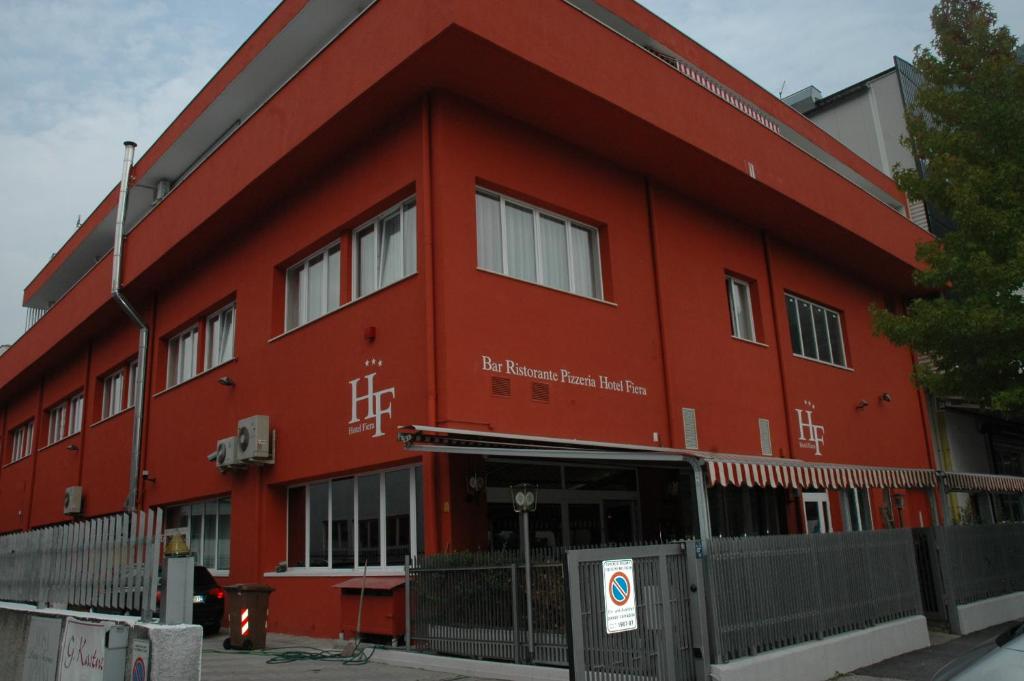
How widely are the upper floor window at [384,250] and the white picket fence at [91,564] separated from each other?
5.68 meters

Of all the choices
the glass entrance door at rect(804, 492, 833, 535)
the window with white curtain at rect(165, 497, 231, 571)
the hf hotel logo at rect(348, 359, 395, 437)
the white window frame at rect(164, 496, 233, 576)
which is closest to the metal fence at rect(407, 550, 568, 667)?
the hf hotel logo at rect(348, 359, 395, 437)

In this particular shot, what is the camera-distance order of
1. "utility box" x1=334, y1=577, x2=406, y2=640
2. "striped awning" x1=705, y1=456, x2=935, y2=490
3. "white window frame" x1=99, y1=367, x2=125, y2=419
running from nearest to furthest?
1. "striped awning" x1=705, y1=456, x2=935, y2=490
2. "utility box" x1=334, y1=577, x2=406, y2=640
3. "white window frame" x1=99, y1=367, x2=125, y2=419

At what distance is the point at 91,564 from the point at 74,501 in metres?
16.4

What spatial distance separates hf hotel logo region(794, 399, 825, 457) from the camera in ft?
57.1

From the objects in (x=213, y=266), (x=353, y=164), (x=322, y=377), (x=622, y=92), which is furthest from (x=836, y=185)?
(x=213, y=266)

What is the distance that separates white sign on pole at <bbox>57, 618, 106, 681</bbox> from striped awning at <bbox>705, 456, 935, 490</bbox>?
660 cm

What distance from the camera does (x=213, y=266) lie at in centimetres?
1767

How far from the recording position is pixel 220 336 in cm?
1745

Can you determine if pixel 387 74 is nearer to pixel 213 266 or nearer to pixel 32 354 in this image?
pixel 213 266

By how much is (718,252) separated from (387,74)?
7880mm

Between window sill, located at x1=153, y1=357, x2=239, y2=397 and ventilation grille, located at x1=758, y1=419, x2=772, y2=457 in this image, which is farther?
window sill, located at x1=153, y1=357, x2=239, y2=397

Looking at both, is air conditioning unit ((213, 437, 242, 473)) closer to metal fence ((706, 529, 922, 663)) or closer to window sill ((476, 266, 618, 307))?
window sill ((476, 266, 618, 307))

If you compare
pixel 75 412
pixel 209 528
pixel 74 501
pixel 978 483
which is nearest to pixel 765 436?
pixel 978 483

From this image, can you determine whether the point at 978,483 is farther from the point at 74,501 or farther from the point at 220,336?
the point at 74,501
